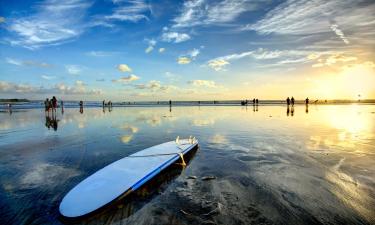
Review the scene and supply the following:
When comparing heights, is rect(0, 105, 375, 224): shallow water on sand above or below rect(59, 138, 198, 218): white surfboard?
below

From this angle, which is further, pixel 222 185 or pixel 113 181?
pixel 222 185

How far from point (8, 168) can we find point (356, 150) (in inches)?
459

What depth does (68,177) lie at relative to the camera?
221 inches

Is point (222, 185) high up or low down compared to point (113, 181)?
down

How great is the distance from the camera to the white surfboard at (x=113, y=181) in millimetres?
3877

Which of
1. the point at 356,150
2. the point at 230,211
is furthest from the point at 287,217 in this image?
the point at 356,150

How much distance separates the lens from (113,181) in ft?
15.6

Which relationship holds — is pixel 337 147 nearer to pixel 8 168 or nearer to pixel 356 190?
pixel 356 190

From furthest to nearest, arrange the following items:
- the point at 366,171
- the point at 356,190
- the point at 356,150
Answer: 1. the point at 356,150
2. the point at 366,171
3. the point at 356,190

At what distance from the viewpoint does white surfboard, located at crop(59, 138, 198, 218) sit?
3877mm

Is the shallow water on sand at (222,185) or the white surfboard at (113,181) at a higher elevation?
the white surfboard at (113,181)

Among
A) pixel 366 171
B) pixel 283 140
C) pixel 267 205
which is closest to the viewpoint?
pixel 267 205

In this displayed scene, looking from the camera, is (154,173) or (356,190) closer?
(356,190)

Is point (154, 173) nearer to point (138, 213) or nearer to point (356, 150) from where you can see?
point (138, 213)
